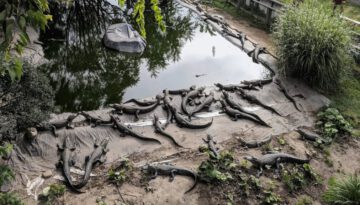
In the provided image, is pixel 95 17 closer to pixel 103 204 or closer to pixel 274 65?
pixel 274 65

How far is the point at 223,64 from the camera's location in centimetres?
1066

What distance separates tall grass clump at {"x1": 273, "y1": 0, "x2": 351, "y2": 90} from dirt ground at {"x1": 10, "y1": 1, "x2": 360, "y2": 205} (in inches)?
24.3

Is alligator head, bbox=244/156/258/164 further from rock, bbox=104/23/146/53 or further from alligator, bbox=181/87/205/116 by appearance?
rock, bbox=104/23/146/53

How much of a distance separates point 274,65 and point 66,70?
18.6ft

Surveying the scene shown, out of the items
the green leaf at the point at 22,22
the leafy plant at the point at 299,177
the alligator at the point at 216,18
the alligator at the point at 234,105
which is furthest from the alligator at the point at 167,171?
the alligator at the point at 216,18

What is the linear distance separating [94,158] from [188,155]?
165cm

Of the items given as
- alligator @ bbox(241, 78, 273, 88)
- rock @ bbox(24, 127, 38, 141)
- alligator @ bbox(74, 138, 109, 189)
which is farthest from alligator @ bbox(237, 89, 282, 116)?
rock @ bbox(24, 127, 38, 141)

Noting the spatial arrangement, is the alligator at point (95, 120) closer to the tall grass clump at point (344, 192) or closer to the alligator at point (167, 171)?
Answer: the alligator at point (167, 171)

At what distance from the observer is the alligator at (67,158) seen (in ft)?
17.8

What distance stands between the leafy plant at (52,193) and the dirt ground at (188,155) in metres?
0.08

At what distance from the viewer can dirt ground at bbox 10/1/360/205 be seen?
5.39 meters

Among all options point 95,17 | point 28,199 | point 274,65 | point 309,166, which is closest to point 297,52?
point 274,65

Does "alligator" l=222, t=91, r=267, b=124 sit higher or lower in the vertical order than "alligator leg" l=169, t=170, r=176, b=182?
lower

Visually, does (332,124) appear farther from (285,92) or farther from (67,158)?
(67,158)
